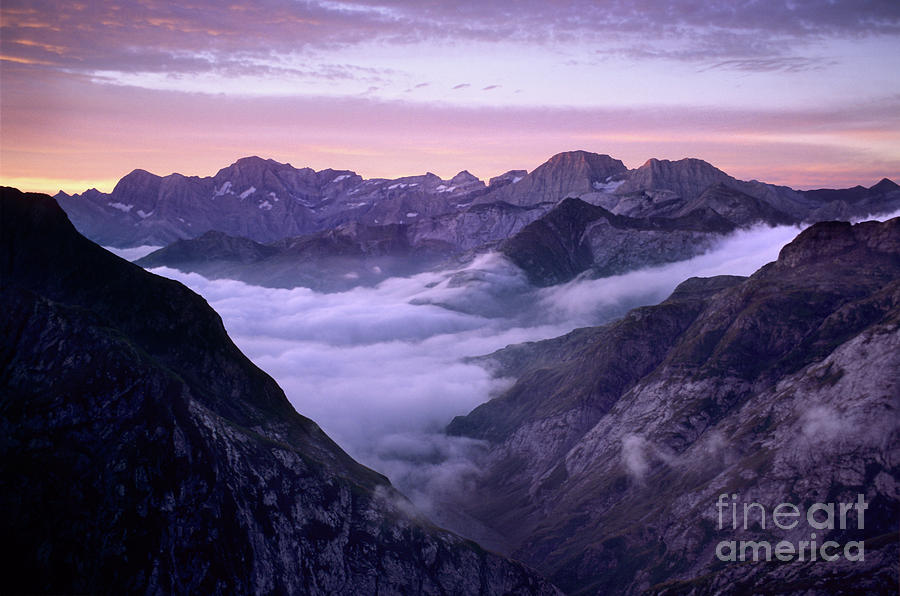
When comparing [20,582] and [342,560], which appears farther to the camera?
[342,560]

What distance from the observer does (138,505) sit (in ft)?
438

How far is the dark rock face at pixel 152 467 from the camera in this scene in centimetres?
12506

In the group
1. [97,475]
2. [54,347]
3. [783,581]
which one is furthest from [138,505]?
[783,581]

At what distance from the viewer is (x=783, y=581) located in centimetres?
16450

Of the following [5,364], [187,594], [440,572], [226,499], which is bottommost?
[440,572]

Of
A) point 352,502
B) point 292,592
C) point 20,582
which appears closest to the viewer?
point 20,582

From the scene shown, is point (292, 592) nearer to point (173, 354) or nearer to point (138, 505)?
point (138, 505)

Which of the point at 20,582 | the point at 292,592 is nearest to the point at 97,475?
the point at 20,582

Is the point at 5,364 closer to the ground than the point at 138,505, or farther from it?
farther from it

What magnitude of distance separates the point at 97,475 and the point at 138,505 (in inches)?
355

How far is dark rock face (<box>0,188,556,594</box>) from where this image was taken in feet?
410

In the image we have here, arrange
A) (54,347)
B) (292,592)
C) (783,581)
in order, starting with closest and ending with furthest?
(54,347) → (292,592) → (783,581)

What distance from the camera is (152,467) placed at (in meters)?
138

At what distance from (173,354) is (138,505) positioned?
58.3 metres
